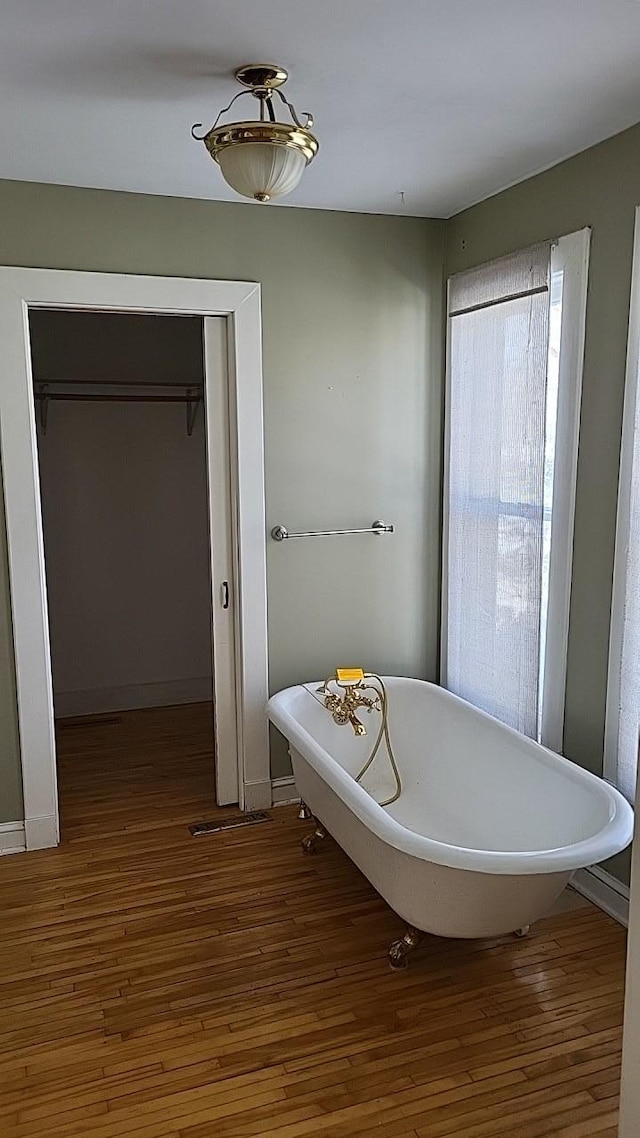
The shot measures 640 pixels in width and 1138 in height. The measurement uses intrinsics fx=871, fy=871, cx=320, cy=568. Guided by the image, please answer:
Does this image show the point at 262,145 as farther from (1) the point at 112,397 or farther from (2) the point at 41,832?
(1) the point at 112,397

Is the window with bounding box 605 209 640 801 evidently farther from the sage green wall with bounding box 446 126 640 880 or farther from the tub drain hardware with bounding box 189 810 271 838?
the tub drain hardware with bounding box 189 810 271 838

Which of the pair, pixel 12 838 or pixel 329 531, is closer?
pixel 12 838

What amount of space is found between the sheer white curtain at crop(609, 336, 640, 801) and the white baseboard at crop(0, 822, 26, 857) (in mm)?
2210

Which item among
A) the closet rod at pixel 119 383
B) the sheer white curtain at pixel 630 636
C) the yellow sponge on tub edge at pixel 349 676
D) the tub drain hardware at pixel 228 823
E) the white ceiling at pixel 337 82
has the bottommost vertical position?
the tub drain hardware at pixel 228 823

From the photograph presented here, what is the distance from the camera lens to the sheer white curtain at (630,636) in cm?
264

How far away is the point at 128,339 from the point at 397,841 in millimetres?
3408

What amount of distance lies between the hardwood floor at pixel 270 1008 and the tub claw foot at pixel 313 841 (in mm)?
48

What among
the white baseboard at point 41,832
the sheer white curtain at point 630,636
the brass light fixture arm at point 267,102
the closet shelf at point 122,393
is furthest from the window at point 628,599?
the closet shelf at point 122,393

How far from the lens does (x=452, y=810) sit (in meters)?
3.18

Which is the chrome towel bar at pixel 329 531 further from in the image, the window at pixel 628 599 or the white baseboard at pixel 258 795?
the window at pixel 628 599

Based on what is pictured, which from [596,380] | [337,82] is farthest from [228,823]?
[337,82]

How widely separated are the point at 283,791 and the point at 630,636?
172 cm

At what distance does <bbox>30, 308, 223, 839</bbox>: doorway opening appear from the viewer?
4.69m

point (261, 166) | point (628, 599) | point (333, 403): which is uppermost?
point (261, 166)
